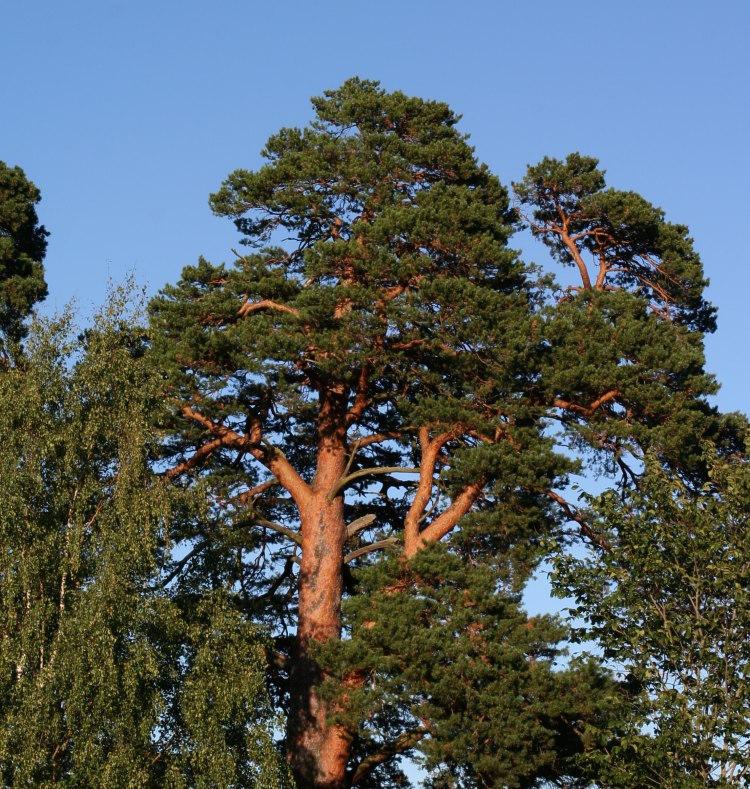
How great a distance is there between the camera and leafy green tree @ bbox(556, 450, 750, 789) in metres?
20.0

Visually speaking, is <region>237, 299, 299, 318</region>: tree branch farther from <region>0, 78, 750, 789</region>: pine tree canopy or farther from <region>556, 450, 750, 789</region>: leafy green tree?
<region>556, 450, 750, 789</region>: leafy green tree

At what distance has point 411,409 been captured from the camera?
30.0 metres

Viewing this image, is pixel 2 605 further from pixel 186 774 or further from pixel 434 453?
pixel 434 453

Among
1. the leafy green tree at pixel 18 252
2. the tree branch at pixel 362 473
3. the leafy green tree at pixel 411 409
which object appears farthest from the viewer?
the leafy green tree at pixel 18 252

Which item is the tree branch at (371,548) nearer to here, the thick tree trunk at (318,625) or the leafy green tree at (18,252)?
the thick tree trunk at (318,625)

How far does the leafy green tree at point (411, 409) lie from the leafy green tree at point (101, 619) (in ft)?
6.26

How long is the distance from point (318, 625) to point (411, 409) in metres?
5.35

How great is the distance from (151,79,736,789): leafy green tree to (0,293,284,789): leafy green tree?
6.26ft

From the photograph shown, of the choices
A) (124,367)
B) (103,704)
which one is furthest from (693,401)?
(103,704)

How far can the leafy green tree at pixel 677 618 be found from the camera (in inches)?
789

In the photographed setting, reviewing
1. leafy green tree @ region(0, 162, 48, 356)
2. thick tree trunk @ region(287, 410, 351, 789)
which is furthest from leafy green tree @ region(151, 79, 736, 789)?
leafy green tree @ region(0, 162, 48, 356)

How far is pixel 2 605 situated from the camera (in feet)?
74.5

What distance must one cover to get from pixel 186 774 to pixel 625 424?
1258 centimetres

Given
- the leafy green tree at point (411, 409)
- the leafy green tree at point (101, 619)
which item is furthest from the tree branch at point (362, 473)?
the leafy green tree at point (101, 619)
